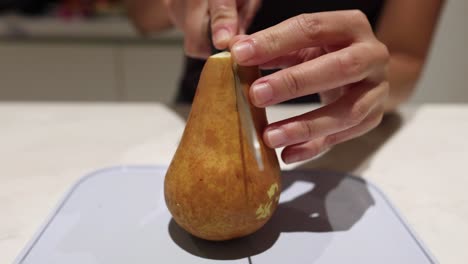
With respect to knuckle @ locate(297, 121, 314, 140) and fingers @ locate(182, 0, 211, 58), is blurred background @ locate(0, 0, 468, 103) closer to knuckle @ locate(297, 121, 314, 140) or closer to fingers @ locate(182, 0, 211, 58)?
fingers @ locate(182, 0, 211, 58)

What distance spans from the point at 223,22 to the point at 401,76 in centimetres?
50

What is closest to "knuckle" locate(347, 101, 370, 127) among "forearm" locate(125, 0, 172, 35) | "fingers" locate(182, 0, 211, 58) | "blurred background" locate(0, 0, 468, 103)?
"fingers" locate(182, 0, 211, 58)

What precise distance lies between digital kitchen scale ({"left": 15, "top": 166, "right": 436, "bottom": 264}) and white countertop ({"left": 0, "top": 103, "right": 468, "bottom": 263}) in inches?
1.2

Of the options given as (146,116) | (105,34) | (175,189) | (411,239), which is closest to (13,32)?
(105,34)

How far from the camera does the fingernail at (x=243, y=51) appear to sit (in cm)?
44

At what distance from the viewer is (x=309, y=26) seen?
472 mm

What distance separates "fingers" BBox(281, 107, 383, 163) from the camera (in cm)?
55

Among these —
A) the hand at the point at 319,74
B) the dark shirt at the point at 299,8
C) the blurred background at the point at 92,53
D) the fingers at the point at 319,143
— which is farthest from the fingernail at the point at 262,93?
the blurred background at the point at 92,53

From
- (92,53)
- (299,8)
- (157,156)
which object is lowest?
(92,53)

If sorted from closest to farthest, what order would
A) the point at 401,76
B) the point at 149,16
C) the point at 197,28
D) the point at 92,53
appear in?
the point at 197,28 < the point at 401,76 < the point at 149,16 < the point at 92,53

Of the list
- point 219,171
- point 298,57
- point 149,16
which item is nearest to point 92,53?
point 149,16

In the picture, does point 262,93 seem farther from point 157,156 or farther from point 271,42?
point 157,156

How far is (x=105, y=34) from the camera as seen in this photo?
5.00 ft

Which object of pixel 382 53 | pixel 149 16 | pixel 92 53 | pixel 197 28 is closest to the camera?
pixel 382 53
